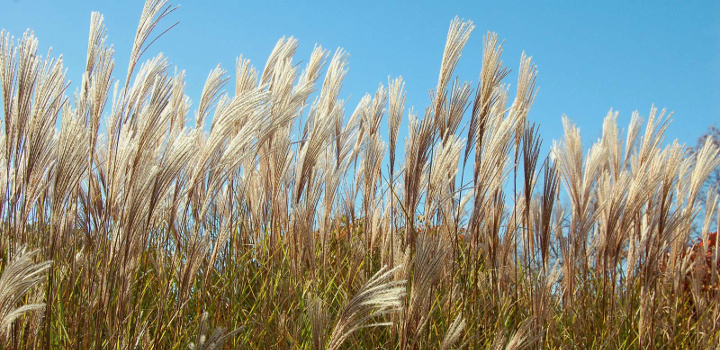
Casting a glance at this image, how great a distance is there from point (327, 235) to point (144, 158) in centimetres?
105

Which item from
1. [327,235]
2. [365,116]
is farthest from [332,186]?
[365,116]

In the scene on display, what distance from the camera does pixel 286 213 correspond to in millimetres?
2984

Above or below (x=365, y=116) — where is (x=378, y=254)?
below

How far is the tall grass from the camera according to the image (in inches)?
73.4

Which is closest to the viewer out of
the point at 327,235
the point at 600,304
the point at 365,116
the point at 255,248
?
the point at 327,235

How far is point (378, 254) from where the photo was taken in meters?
3.66

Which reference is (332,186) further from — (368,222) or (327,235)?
(368,222)

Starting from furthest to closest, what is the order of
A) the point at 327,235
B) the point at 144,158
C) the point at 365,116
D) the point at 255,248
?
the point at 365,116
the point at 255,248
the point at 327,235
the point at 144,158

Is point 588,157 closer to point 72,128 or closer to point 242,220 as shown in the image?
point 242,220

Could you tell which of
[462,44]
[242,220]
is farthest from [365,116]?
[462,44]

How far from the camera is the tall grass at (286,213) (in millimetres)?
1864

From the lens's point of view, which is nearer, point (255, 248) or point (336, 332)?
point (336, 332)

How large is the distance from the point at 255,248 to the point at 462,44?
1.41 metres

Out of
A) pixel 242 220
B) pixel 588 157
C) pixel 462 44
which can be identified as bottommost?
pixel 242 220
